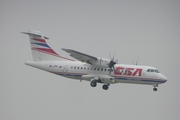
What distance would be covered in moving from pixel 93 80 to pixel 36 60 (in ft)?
27.2

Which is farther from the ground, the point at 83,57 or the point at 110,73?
the point at 83,57

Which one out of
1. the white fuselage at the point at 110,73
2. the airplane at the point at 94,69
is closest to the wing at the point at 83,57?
the airplane at the point at 94,69

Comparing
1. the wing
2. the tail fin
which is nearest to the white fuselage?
the wing

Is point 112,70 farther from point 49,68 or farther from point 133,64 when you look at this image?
point 49,68

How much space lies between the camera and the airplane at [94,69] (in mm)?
45562

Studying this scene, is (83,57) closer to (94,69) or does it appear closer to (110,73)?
(94,69)

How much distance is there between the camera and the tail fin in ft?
166

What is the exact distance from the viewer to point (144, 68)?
46.0m

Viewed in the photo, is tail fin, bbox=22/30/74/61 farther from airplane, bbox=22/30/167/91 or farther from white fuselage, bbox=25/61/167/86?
white fuselage, bbox=25/61/167/86

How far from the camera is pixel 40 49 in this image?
51500 millimetres

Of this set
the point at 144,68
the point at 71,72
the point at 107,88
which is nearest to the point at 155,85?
the point at 144,68

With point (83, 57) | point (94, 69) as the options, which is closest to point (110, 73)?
point (94, 69)

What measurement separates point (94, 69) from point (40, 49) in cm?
823

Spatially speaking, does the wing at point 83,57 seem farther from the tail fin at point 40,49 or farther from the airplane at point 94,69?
the tail fin at point 40,49
